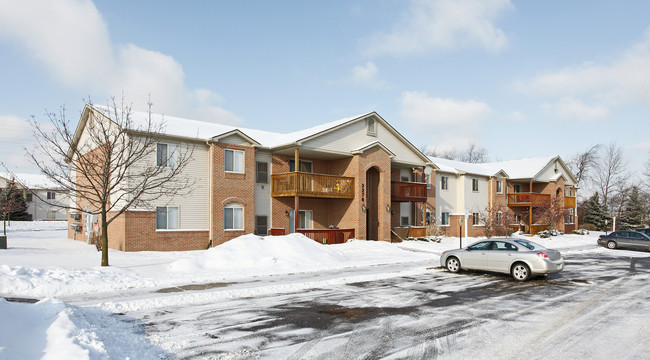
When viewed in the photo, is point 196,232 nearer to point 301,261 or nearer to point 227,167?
point 227,167

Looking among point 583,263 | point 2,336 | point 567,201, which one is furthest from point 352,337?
point 567,201

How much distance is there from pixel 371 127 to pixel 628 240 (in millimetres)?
19266

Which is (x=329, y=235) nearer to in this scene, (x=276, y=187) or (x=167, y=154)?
(x=276, y=187)

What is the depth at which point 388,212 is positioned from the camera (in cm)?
3141

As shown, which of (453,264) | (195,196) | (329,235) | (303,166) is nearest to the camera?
(453,264)

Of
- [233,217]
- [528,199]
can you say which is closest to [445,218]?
A: [528,199]

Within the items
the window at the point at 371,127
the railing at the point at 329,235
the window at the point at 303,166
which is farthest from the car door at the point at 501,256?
the window at the point at 371,127

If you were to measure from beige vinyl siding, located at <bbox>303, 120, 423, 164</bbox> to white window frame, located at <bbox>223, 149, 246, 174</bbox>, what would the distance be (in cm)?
403

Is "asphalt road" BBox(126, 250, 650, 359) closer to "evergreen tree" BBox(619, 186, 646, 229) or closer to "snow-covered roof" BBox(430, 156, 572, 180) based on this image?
"snow-covered roof" BBox(430, 156, 572, 180)

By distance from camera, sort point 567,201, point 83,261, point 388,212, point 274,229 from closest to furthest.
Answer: point 83,261 < point 274,229 < point 388,212 < point 567,201

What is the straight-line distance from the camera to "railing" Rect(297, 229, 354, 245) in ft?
88.8

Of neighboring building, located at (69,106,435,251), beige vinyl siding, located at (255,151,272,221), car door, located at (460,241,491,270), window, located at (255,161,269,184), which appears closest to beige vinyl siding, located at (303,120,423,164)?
neighboring building, located at (69,106,435,251)

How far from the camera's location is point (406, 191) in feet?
109

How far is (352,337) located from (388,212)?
24.0 m
